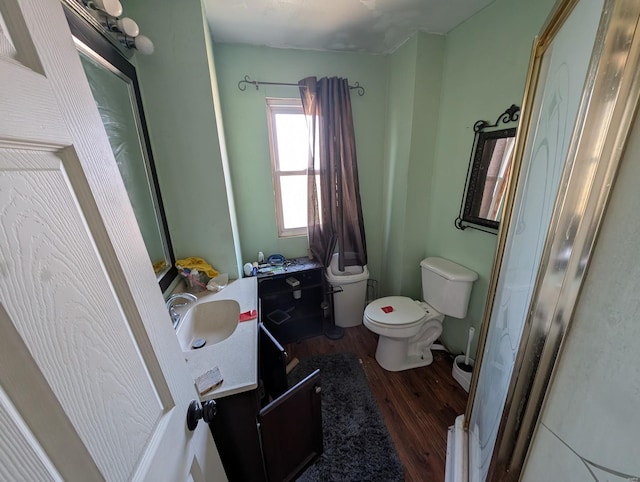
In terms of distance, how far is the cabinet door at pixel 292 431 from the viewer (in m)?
0.93

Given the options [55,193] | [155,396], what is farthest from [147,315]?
[55,193]

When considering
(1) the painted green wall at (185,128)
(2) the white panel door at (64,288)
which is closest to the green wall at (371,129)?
(1) the painted green wall at (185,128)

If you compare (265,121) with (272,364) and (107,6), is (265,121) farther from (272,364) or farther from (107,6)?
(272,364)

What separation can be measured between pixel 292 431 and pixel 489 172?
1751 mm

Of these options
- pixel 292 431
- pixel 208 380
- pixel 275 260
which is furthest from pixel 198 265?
pixel 292 431

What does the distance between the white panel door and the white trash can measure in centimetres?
171

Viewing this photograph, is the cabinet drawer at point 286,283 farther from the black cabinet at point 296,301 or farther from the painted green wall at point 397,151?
Answer: the painted green wall at point 397,151

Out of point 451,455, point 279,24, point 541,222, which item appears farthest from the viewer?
point 279,24

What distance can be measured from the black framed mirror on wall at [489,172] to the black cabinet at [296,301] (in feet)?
4.07

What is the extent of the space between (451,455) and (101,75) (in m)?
2.30

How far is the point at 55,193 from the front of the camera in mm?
338

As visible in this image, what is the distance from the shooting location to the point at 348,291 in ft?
7.11

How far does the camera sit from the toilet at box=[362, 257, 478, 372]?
1.61m

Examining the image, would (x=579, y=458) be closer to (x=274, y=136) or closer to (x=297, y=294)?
(x=297, y=294)
